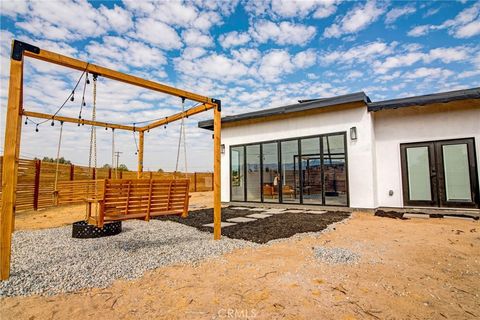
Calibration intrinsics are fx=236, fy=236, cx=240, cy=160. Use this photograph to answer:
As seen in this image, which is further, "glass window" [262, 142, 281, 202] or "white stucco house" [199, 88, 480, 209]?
"glass window" [262, 142, 281, 202]

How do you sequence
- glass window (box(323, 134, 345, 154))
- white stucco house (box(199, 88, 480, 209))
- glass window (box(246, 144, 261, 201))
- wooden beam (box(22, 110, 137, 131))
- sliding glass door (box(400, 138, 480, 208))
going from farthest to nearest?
glass window (box(246, 144, 261, 201)) → glass window (box(323, 134, 345, 154)) → white stucco house (box(199, 88, 480, 209)) → sliding glass door (box(400, 138, 480, 208)) → wooden beam (box(22, 110, 137, 131))

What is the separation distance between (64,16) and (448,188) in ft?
34.4

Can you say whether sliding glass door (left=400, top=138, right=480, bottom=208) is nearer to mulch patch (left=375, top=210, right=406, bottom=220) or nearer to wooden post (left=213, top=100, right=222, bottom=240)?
mulch patch (left=375, top=210, right=406, bottom=220)

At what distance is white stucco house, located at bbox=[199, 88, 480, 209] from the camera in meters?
6.32

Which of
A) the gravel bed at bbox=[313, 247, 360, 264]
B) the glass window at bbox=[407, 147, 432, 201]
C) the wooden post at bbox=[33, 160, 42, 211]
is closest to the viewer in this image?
the gravel bed at bbox=[313, 247, 360, 264]

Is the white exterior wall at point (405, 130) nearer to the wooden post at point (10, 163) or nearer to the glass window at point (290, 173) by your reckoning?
the glass window at point (290, 173)

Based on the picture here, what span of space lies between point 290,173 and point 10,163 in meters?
7.10

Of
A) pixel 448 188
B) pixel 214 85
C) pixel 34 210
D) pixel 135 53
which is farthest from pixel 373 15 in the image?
pixel 34 210

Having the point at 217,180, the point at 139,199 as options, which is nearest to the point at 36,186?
the point at 139,199

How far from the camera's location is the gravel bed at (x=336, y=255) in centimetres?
296

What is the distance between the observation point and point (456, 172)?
636 centimetres
